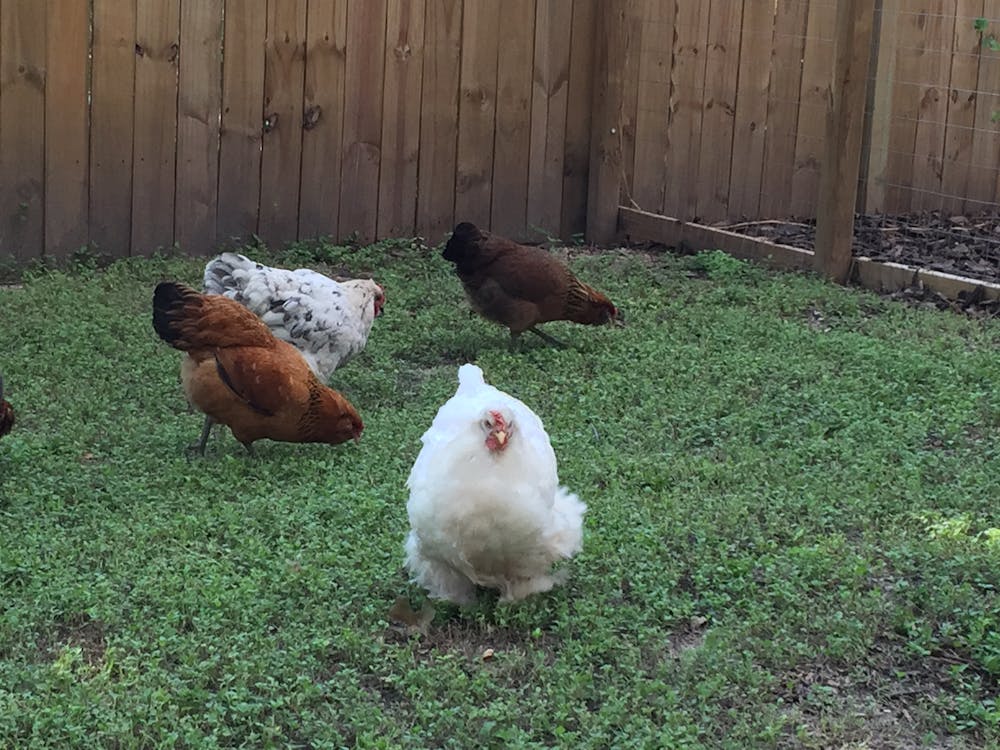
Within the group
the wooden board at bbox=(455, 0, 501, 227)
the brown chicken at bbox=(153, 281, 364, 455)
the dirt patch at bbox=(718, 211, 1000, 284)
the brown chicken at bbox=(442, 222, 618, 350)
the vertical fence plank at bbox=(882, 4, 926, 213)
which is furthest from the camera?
the vertical fence plank at bbox=(882, 4, 926, 213)

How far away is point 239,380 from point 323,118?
4055mm

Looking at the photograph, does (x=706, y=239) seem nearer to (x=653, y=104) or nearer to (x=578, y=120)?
(x=653, y=104)

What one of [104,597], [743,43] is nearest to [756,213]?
[743,43]

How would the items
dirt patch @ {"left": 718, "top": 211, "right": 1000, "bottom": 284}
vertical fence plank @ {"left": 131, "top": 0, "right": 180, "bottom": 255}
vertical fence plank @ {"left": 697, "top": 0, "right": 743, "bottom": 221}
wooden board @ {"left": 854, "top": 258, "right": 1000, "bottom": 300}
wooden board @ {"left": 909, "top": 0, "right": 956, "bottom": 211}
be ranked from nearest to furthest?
1. wooden board @ {"left": 854, "top": 258, "right": 1000, "bottom": 300}
2. vertical fence plank @ {"left": 131, "top": 0, "right": 180, "bottom": 255}
3. dirt patch @ {"left": 718, "top": 211, "right": 1000, "bottom": 284}
4. vertical fence plank @ {"left": 697, "top": 0, "right": 743, "bottom": 221}
5. wooden board @ {"left": 909, "top": 0, "right": 956, "bottom": 211}

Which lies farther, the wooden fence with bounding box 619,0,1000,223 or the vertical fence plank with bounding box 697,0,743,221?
the vertical fence plank with bounding box 697,0,743,221

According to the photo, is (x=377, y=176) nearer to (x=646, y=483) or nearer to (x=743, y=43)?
(x=743, y=43)

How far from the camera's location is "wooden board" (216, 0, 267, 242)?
9.10m

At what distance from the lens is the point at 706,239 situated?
1020 centimetres

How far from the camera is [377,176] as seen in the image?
9859 millimetres

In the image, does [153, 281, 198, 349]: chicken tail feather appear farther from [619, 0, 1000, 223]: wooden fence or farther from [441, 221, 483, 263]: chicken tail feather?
[619, 0, 1000, 223]: wooden fence

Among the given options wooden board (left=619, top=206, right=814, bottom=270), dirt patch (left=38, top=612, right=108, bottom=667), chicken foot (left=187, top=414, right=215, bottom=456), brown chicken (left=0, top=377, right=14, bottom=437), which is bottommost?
dirt patch (left=38, top=612, right=108, bottom=667)

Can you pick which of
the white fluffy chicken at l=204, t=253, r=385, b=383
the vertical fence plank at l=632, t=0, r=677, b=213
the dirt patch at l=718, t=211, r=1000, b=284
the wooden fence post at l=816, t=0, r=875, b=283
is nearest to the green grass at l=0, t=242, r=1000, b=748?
the white fluffy chicken at l=204, t=253, r=385, b=383

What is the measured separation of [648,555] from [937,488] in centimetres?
141

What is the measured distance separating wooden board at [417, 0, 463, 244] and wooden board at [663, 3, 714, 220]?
1843 mm
